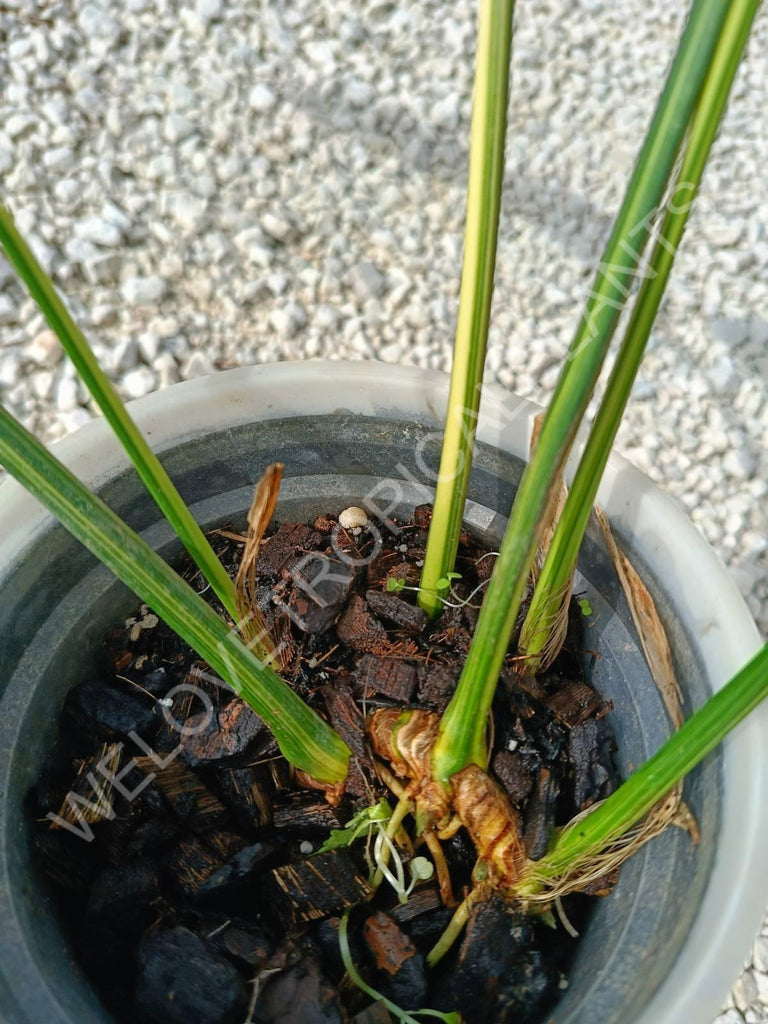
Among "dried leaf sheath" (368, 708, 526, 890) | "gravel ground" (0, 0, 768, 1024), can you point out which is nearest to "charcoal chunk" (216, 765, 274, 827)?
"dried leaf sheath" (368, 708, 526, 890)

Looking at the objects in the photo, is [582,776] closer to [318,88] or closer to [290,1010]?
[290,1010]

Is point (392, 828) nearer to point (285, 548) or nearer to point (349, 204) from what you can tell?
point (285, 548)

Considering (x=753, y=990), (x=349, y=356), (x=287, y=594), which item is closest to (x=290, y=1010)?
(x=287, y=594)

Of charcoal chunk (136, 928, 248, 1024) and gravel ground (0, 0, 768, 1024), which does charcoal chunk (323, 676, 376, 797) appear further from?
gravel ground (0, 0, 768, 1024)

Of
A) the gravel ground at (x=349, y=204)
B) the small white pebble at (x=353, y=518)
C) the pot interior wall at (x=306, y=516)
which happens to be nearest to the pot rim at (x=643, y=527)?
the pot interior wall at (x=306, y=516)

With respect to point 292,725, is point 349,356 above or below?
above

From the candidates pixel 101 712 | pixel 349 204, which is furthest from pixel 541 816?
pixel 349 204
